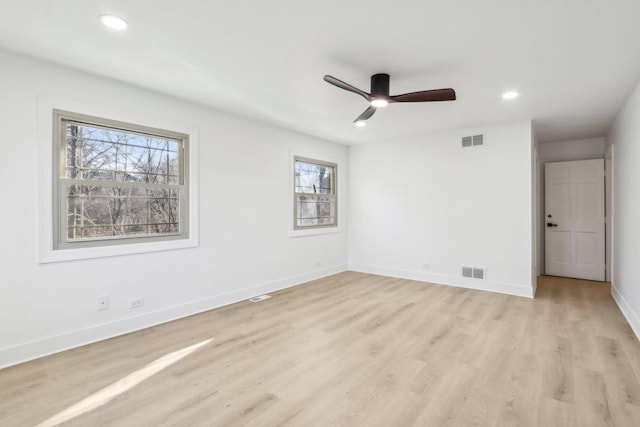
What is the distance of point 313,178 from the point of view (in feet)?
18.6

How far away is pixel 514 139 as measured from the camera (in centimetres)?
448

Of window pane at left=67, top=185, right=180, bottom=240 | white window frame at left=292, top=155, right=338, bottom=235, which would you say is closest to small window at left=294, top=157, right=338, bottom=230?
white window frame at left=292, top=155, right=338, bottom=235

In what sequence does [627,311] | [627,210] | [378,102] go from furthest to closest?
[627,210] < [627,311] < [378,102]

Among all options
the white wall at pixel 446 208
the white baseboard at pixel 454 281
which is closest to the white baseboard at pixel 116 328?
the white baseboard at pixel 454 281

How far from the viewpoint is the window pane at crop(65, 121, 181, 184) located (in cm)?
296

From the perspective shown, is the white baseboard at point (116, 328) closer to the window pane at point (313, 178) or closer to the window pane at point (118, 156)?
the window pane at point (118, 156)

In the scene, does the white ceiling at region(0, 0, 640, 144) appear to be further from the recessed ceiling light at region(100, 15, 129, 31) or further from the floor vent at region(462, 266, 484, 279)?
the floor vent at region(462, 266, 484, 279)

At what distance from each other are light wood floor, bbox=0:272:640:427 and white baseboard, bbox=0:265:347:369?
0.10m

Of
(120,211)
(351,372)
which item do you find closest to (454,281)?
(351,372)

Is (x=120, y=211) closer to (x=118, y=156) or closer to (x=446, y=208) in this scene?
(x=118, y=156)

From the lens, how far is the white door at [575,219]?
540cm

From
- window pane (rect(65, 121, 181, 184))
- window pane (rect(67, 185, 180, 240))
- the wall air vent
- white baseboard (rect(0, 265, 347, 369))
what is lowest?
white baseboard (rect(0, 265, 347, 369))

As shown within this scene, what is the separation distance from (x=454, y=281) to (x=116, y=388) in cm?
451

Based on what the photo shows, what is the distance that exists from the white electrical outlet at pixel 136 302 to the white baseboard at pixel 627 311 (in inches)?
190
